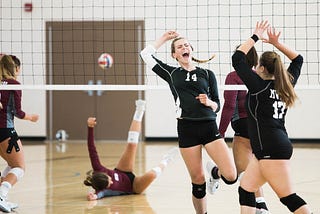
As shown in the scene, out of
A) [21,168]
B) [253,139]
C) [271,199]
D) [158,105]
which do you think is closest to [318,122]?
[158,105]

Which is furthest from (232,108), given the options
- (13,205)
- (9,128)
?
(13,205)

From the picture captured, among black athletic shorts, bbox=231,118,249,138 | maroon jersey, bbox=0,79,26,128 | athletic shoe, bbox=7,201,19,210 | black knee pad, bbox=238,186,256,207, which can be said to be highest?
maroon jersey, bbox=0,79,26,128

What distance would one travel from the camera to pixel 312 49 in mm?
15039

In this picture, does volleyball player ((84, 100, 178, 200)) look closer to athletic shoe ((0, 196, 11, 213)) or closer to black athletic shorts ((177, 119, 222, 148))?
athletic shoe ((0, 196, 11, 213))

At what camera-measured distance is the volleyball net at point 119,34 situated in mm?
Answer: 15227

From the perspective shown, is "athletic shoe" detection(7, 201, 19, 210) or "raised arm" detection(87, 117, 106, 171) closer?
"athletic shoe" detection(7, 201, 19, 210)

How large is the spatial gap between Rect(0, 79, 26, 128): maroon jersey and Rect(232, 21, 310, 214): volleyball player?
307cm

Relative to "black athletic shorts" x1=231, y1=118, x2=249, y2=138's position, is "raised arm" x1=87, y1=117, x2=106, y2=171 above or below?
below

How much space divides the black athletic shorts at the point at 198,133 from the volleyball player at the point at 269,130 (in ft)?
2.55

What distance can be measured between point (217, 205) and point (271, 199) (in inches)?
31.3

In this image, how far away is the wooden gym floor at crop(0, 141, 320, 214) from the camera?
26.4 feet

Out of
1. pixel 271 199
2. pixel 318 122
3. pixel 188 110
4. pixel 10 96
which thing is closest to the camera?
pixel 188 110

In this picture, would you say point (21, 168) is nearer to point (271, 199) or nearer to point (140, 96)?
point (271, 199)

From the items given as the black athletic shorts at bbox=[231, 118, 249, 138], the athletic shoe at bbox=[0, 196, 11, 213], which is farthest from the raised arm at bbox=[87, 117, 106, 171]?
the black athletic shorts at bbox=[231, 118, 249, 138]
